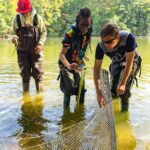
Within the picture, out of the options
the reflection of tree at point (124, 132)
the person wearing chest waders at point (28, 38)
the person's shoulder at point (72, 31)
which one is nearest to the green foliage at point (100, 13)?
the person wearing chest waders at point (28, 38)

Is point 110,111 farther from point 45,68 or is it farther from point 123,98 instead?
point 45,68

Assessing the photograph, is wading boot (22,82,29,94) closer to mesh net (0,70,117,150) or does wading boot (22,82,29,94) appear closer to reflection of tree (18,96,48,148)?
reflection of tree (18,96,48,148)

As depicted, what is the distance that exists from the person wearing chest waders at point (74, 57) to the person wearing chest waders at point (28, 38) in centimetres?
129

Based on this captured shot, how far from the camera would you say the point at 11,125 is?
5.42 m

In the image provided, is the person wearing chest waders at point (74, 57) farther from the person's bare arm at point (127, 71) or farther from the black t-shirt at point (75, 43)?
the person's bare arm at point (127, 71)

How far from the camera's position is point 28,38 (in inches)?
274

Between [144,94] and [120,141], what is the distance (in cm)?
298

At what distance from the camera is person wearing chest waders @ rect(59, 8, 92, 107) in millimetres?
5574

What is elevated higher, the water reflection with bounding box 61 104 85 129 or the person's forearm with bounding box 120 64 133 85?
the person's forearm with bounding box 120 64 133 85

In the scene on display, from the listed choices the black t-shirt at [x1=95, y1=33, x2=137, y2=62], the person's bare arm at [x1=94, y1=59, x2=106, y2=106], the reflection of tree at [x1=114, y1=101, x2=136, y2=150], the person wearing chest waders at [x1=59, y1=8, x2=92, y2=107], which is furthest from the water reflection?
the black t-shirt at [x1=95, y1=33, x2=137, y2=62]

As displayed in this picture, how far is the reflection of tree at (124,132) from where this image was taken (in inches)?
180

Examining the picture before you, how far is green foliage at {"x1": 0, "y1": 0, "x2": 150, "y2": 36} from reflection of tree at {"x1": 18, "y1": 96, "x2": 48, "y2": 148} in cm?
6010

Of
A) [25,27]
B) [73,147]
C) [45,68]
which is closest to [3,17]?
[45,68]

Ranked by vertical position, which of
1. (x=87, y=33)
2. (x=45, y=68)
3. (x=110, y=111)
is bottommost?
(x=45, y=68)
